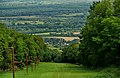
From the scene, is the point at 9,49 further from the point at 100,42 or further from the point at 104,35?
the point at 104,35

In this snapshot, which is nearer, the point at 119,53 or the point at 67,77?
the point at 67,77

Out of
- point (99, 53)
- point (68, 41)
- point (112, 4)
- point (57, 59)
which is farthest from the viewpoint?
point (68, 41)

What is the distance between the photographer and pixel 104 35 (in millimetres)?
52406

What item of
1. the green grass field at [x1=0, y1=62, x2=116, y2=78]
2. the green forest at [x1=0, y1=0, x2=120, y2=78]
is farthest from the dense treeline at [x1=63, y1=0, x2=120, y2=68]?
the green grass field at [x1=0, y1=62, x2=116, y2=78]

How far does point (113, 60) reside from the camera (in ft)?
174

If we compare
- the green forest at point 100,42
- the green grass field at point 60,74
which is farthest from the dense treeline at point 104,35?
the green grass field at point 60,74

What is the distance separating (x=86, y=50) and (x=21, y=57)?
11129 millimetres

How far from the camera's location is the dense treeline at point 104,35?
5103 cm

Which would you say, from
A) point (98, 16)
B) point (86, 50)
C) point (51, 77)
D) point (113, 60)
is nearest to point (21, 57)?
point (86, 50)

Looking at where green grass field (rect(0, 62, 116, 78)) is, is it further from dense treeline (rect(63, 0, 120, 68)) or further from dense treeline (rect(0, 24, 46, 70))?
dense treeline (rect(0, 24, 46, 70))

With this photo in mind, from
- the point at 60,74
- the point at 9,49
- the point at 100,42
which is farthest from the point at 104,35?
the point at 9,49

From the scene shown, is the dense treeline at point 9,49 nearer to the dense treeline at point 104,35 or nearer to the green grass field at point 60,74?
the green grass field at point 60,74

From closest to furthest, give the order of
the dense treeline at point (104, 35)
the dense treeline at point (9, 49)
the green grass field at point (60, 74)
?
1. the green grass field at point (60, 74)
2. the dense treeline at point (104, 35)
3. the dense treeline at point (9, 49)

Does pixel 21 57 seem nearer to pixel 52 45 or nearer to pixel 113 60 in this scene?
pixel 113 60
